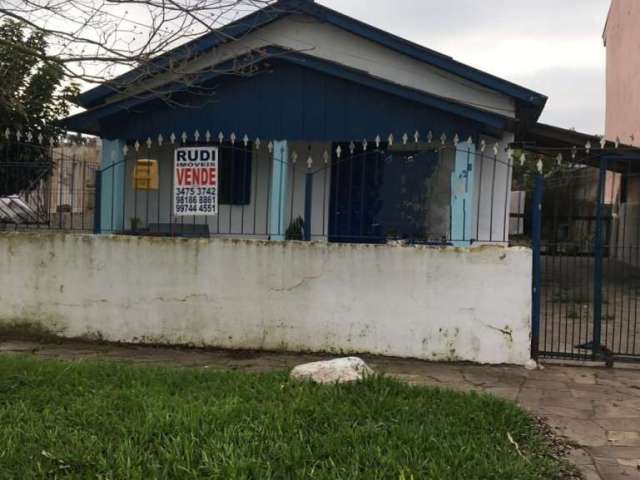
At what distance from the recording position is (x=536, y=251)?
20.9 feet

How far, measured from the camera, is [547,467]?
3.78 metres

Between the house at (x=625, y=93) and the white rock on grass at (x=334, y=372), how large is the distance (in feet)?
37.7

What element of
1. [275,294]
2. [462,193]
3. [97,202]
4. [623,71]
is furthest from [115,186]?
[623,71]

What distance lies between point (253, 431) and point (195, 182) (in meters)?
3.83

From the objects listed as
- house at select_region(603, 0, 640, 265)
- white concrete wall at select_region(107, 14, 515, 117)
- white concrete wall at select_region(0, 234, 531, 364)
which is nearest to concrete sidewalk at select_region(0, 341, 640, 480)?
white concrete wall at select_region(0, 234, 531, 364)

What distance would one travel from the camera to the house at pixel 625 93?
16422mm

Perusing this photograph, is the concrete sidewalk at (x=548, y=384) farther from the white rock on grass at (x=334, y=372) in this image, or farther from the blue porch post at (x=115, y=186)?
the blue porch post at (x=115, y=186)

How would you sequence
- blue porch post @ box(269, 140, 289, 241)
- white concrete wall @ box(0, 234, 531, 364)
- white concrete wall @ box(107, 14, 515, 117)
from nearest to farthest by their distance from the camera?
1. white concrete wall @ box(0, 234, 531, 364)
2. blue porch post @ box(269, 140, 289, 241)
3. white concrete wall @ box(107, 14, 515, 117)

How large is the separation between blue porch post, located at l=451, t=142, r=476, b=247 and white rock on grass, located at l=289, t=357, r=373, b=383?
3.44 m

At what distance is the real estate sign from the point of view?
7227 millimetres

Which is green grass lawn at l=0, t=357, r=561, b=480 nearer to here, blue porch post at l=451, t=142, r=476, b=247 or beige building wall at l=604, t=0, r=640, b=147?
blue porch post at l=451, t=142, r=476, b=247

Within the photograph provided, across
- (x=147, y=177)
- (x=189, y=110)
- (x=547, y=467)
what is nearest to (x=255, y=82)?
(x=189, y=110)

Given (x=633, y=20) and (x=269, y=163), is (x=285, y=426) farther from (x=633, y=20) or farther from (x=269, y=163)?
(x=633, y=20)

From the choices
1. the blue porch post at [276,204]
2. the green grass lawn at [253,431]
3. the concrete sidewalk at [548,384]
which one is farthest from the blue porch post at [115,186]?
the green grass lawn at [253,431]
